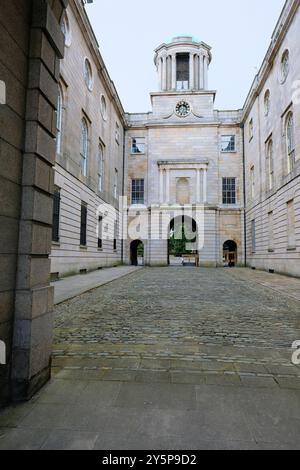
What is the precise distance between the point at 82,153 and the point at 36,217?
18868 millimetres

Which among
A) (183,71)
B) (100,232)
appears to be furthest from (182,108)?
(100,232)

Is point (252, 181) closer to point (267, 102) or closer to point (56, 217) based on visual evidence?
point (267, 102)

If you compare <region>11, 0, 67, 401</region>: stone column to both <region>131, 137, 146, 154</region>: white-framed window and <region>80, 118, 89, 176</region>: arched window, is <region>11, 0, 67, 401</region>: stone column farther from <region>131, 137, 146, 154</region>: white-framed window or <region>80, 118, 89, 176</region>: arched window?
<region>131, 137, 146, 154</region>: white-framed window

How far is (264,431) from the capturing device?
2492 mm

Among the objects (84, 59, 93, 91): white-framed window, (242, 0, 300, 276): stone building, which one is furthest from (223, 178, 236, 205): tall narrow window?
(84, 59, 93, 91): white-framed window

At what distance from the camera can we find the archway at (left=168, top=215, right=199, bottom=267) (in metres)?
36.0

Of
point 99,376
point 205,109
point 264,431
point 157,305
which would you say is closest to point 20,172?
point 99,376

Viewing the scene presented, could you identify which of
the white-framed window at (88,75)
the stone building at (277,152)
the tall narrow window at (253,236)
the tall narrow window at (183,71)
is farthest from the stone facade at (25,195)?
the tall narrow window at (183,71)

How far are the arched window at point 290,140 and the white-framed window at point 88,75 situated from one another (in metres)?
13.3

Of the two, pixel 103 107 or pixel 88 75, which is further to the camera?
pixel 103 107

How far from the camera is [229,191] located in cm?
3234

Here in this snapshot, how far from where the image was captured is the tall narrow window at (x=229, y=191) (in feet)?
106

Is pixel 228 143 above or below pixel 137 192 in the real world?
above

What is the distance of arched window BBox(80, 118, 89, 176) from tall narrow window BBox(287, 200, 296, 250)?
13.2 meters
